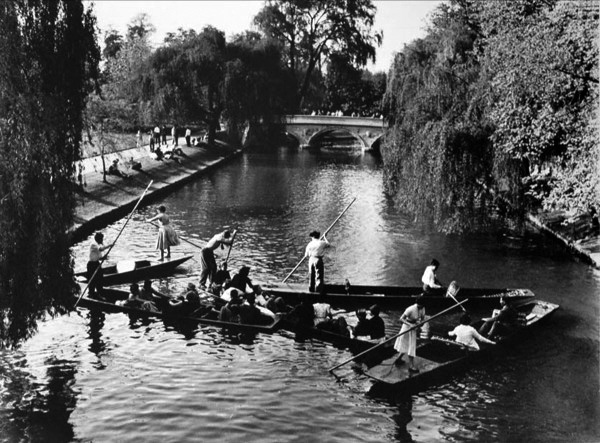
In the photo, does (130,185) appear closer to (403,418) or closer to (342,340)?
(342,340)

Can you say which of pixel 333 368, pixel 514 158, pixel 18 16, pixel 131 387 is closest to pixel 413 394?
pixel 333 368

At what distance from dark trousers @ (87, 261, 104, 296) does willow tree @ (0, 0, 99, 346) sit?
6032 millimetres

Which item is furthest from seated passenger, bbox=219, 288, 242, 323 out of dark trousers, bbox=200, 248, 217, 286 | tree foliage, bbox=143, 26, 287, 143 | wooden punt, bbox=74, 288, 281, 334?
tree foliage, bbox=143, 26, 287, 143

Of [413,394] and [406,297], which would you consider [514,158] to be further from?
[413,394]

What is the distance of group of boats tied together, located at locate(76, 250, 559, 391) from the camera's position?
1541 cm

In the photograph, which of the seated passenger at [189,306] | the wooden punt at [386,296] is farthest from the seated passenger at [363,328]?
the seated passenger at [189,306]

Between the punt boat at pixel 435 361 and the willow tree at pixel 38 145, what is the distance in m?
6.59

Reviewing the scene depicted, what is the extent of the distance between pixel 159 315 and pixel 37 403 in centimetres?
512

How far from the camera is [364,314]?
1666 centimetres

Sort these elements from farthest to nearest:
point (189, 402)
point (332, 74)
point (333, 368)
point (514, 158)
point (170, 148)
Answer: point (332, 74) → point (170, 148) → point (514, 158) → point (333, 368) → point (189, 402)

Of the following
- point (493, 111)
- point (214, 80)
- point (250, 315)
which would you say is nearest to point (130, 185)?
point (214, 80)

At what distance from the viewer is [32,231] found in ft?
42.0

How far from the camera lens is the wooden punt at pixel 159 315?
1766 cm

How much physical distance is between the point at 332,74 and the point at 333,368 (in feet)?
208
